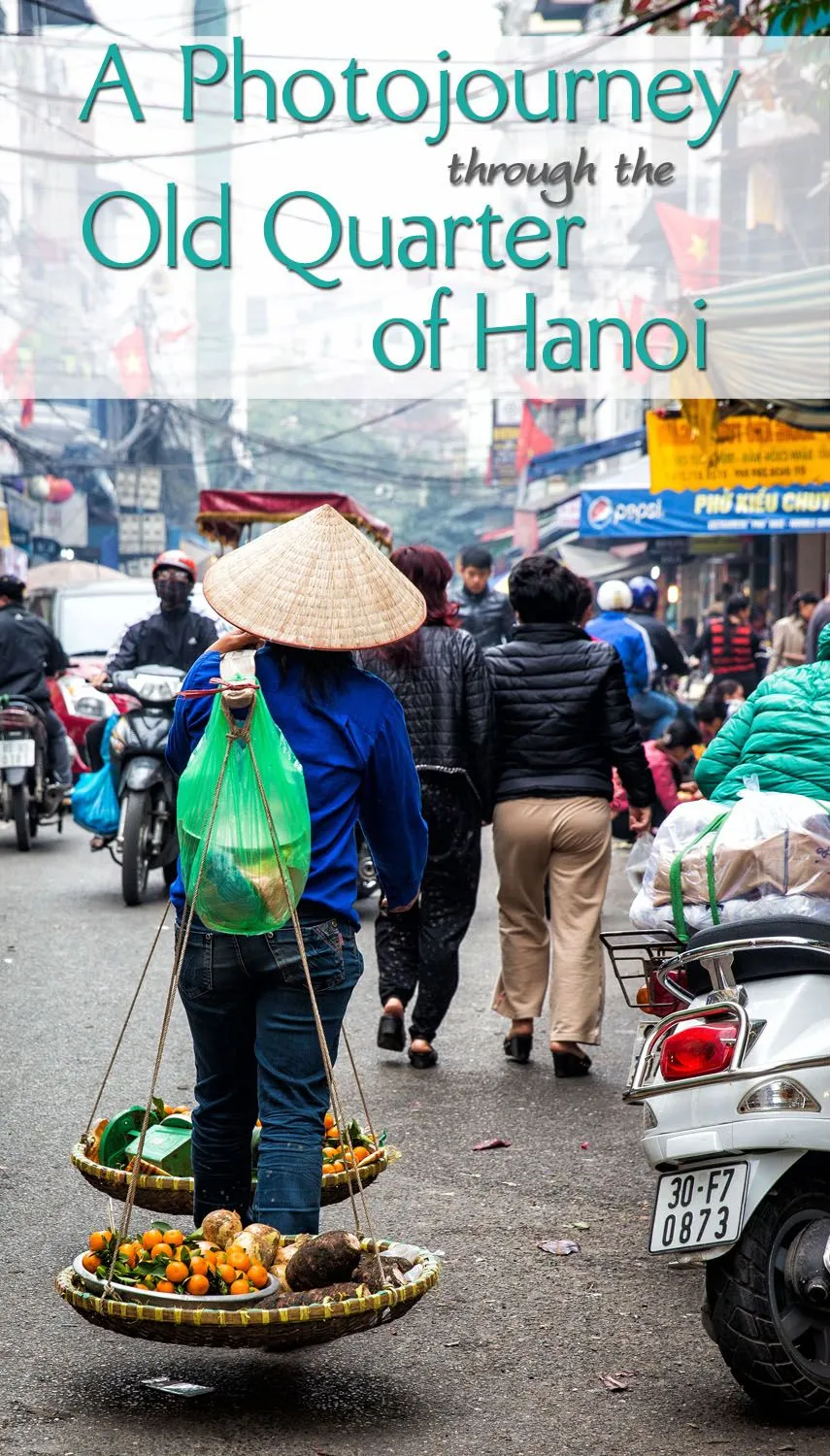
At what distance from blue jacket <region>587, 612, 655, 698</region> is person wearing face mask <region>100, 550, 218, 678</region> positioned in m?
2.62

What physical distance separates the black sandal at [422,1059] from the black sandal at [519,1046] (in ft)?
1.00

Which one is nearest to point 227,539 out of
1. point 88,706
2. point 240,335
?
point 88,706

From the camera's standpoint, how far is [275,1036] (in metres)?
3.96

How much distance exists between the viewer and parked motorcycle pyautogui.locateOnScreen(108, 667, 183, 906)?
10992 millimetres

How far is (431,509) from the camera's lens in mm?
73625

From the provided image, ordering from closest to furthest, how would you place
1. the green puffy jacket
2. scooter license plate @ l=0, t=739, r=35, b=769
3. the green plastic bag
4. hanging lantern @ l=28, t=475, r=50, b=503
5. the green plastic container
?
the green plastic bag, the green plastic container, the green puffy jacket, scooter license plate @ l=0, t=739, r=35, b=769, hanging lantern @ l=28, t=475, r=50, b=503

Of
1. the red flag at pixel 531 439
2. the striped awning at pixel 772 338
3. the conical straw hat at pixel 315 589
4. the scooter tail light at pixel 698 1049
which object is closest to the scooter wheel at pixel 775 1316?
the scooter tail light at pixel 698 1049

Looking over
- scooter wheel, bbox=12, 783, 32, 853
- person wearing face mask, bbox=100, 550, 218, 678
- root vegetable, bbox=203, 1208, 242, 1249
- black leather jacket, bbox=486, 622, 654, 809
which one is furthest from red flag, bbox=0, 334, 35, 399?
scooter wheel, bbox=12, 783, 32, 853

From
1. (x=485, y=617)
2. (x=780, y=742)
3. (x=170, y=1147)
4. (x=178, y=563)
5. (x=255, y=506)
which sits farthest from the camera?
(x=255, y=506)

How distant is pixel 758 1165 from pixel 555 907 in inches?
135

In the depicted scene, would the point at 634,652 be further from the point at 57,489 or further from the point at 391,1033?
the point at 57,489

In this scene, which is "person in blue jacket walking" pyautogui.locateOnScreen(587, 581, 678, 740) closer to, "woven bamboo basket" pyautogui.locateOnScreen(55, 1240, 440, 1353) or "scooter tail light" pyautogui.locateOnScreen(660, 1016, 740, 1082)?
"scooter tail light" pyautogui.locateOnScreen(660, 1016, 740, 1082)

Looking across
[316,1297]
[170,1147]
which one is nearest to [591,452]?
[170,1147]

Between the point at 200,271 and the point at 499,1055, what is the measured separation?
11.4ft
